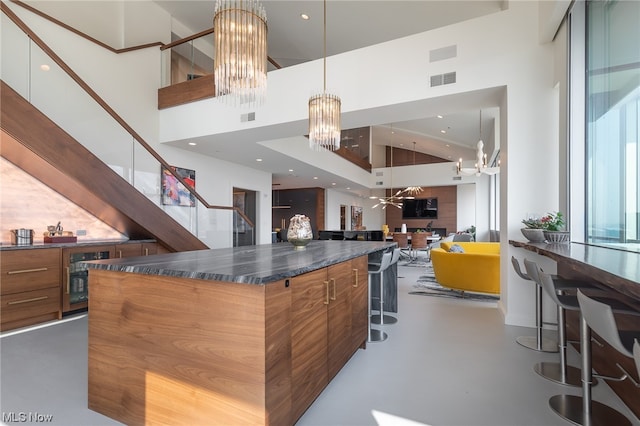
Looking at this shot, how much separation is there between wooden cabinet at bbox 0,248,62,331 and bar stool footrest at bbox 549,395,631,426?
5124 millimetres

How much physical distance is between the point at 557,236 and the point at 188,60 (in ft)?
22.2

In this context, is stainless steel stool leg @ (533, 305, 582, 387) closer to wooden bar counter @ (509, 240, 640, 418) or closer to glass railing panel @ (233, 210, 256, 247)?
wooden bar counter @ (509, 240, 640, 418)

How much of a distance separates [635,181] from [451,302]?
2.92 metres

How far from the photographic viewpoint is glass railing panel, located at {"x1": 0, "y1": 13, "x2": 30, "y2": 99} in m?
3.54

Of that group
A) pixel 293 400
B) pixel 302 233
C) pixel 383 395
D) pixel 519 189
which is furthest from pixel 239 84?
pixel 519 189

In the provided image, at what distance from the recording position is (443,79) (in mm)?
4121

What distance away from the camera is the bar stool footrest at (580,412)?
1950 millimetres

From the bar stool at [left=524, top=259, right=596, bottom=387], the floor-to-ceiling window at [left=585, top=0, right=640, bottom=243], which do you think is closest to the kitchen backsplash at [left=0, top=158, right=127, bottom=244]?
the bar stool at [left=524, top=259, right=596, bottom=387]

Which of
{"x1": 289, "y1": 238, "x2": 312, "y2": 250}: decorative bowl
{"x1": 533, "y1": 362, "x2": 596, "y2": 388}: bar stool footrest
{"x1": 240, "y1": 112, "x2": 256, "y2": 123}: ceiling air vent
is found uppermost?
{"x1": 240, "y1": 112, "x2": 256, "y2": 123}: ceiling air vent

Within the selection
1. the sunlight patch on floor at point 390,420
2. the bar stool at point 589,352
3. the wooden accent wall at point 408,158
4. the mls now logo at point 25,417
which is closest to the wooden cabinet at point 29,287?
the mls now logo at point 25,417

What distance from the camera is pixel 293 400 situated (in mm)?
1777

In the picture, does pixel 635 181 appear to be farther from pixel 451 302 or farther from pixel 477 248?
pixel 477 248

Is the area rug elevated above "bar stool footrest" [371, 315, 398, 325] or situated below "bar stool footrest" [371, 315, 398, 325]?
below

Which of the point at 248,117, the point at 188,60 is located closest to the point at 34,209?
the point at 248,117
